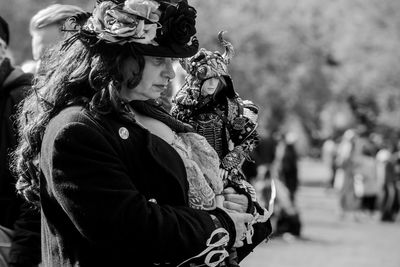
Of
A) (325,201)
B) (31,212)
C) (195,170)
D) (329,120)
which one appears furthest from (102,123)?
(329,120)

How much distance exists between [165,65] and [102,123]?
31 cm

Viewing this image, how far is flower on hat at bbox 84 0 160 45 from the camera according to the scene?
8.66 feet

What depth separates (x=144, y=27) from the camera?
8.78 feet

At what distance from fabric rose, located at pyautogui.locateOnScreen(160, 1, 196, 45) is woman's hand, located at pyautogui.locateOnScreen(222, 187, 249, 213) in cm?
61

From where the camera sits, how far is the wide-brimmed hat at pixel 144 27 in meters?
2.65

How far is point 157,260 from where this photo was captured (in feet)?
8.49

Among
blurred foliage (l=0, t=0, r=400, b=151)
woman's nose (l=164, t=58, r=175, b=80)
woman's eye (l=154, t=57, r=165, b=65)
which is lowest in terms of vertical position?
woman's nose (l=164, t=58, r=175, b=80)

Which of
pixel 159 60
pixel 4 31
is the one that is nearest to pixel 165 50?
pixel 159 60

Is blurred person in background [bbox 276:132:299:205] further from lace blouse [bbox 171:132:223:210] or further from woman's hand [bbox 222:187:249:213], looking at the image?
lace blouse [bbox 171:132:223:210]

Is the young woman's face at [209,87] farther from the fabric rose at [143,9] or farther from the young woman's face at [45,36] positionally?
the young woman's face at [45,36]

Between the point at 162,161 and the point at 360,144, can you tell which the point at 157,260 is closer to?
the point at 162,161

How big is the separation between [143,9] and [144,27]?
60 millimetres

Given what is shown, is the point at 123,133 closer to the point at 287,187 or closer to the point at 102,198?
the point at 102,198

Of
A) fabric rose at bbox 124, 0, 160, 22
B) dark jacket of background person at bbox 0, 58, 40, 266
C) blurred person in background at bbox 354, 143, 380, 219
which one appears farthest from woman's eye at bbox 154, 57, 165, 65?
blurred person in background at bbox 354, 143, 380, 219
